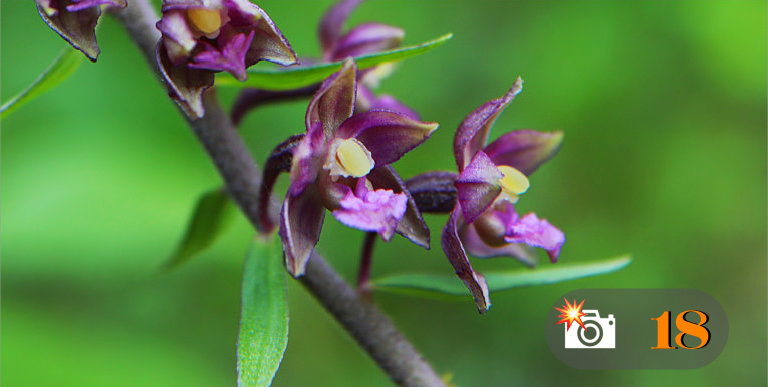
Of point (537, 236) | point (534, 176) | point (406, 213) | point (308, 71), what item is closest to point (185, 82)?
point (308, 71)

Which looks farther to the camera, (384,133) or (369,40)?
(369,40)

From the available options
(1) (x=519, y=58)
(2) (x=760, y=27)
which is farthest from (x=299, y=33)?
(2) (x=760, y=27)

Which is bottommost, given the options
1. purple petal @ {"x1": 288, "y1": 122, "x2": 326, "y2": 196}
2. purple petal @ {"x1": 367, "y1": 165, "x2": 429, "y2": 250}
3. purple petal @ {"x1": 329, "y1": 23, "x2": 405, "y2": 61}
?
purple petal @ {"x1": 367, "y1": 165, "x2": 429, "y2": 250}

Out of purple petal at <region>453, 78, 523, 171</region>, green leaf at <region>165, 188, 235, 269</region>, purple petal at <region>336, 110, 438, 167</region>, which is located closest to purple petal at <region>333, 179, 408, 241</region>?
purple petal at <region>336, 110, 438, 167</region>

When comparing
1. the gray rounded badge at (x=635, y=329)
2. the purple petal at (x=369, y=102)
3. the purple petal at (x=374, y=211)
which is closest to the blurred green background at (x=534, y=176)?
the gray rounded badge at (x=635, y=329)

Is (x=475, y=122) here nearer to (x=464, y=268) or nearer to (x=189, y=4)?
(x=464, y=268)

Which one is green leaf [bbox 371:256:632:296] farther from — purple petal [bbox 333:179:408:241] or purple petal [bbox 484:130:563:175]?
purple petal [bbox 333:179:408:241]
